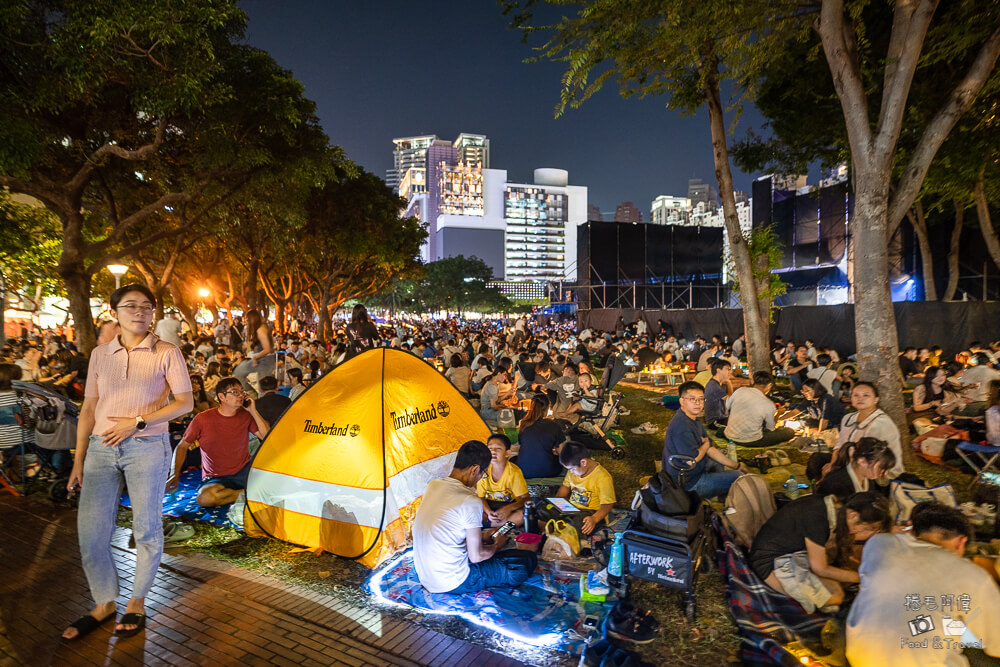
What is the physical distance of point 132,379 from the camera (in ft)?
11.2

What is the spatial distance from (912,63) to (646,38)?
3555 millimetres

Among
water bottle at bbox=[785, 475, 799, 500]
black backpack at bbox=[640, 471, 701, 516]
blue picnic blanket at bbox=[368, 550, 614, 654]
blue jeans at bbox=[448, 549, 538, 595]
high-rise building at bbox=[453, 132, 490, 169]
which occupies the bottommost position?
blue picnic blanket at bbox=[368, 550, 614, 654]

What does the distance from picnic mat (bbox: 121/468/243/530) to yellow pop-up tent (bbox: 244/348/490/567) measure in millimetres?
741

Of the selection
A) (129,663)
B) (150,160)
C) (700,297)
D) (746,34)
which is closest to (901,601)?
(129,663)

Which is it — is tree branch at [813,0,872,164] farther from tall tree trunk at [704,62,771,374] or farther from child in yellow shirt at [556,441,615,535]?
child in yellow shirt at [556,441,615,535]

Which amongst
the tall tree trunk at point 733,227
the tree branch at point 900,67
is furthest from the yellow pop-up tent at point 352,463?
the tall tree trunk at point 733,227

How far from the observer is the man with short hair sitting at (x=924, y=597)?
2568 mm

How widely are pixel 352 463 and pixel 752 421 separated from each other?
19.0 feet

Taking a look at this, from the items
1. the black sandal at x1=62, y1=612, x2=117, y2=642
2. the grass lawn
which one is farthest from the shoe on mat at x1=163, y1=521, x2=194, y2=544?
the black sandal at x1=62, y1=612, x2=117, y2=642

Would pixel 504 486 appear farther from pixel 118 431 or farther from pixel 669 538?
pixel 118 431

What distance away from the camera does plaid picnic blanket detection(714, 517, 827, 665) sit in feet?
10.5

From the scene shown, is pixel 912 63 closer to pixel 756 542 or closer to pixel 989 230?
pixel 756 542

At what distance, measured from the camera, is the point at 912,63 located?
21.0 feet

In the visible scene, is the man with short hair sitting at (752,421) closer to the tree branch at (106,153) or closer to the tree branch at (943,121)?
the tree branch at (943,121)
